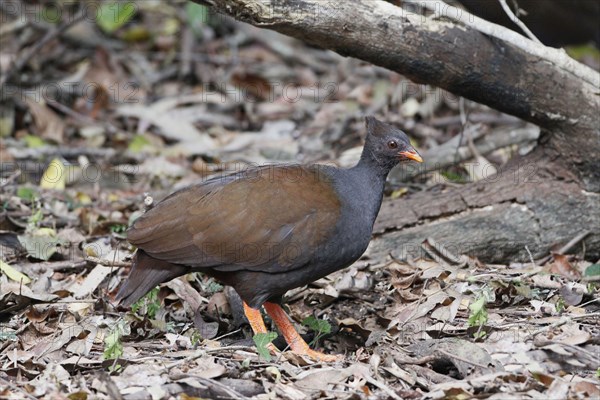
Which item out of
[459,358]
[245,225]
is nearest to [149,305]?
[245,225]

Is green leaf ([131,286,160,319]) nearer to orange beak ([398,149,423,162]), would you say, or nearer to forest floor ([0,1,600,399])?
forest floor ([0,1,600,399])

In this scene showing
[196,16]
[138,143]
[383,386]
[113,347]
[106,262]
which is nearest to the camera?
[383,386]

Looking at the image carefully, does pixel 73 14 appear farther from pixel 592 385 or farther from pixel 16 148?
pixel 592 385

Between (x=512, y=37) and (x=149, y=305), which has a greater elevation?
(x=512, y=37)

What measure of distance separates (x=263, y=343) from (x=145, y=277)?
38.5 inches

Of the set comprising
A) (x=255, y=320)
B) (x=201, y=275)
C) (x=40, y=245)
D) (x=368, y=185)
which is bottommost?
(x=201, y=275)

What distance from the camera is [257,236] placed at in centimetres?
541

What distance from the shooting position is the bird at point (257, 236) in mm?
5391

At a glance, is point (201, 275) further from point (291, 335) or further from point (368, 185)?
point (368, 185)

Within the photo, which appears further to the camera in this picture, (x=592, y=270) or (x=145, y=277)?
(x=592, y=270)

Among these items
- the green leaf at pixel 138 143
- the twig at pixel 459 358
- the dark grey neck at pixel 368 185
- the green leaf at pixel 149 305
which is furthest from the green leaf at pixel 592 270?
the green leaf at pixel 138 143

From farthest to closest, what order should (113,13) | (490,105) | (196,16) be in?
1. (196,16)
2. (113,13)
3. (490,105)

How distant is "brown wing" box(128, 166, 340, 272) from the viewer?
5391mm

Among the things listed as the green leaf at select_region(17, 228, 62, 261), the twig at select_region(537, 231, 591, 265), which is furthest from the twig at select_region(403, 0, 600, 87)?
the green leaf at select_region(17, 228, 62, 261)
